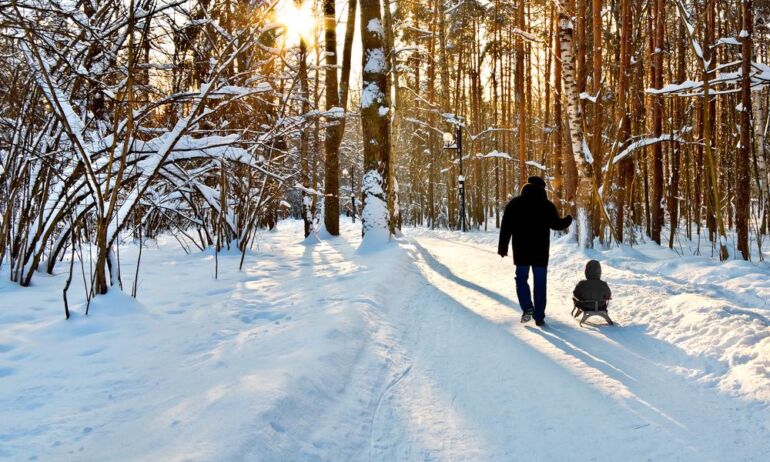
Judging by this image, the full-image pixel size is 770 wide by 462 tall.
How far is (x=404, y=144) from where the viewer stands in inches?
1863

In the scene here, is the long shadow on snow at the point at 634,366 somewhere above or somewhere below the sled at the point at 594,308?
below

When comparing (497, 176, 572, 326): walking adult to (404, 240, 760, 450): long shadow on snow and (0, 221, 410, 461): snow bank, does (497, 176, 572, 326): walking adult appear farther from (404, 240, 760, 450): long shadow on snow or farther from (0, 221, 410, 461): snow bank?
(0, 221, 410, 461): snow bank

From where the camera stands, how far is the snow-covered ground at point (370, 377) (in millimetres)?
2682

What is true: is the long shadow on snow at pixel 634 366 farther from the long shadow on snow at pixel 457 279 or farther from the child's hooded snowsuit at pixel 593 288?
the long shadow on snow at pixel 457 279

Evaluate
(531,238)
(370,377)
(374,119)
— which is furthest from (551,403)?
(374,119)

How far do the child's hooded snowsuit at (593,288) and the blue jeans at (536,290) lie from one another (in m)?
Answer: 0.41

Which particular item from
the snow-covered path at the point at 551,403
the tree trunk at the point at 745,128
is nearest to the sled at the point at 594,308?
the snow-covered path at the point at 551,403

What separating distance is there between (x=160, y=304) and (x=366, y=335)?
270cm

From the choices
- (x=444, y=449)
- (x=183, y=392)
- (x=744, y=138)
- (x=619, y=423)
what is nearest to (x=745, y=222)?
(x=744, y=138)

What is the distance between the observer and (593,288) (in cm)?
541

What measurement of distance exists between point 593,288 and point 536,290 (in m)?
0.63

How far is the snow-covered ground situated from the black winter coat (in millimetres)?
832

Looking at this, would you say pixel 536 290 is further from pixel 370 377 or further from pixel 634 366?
pixel 370 377

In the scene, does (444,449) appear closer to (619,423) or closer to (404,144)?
(619,423)
